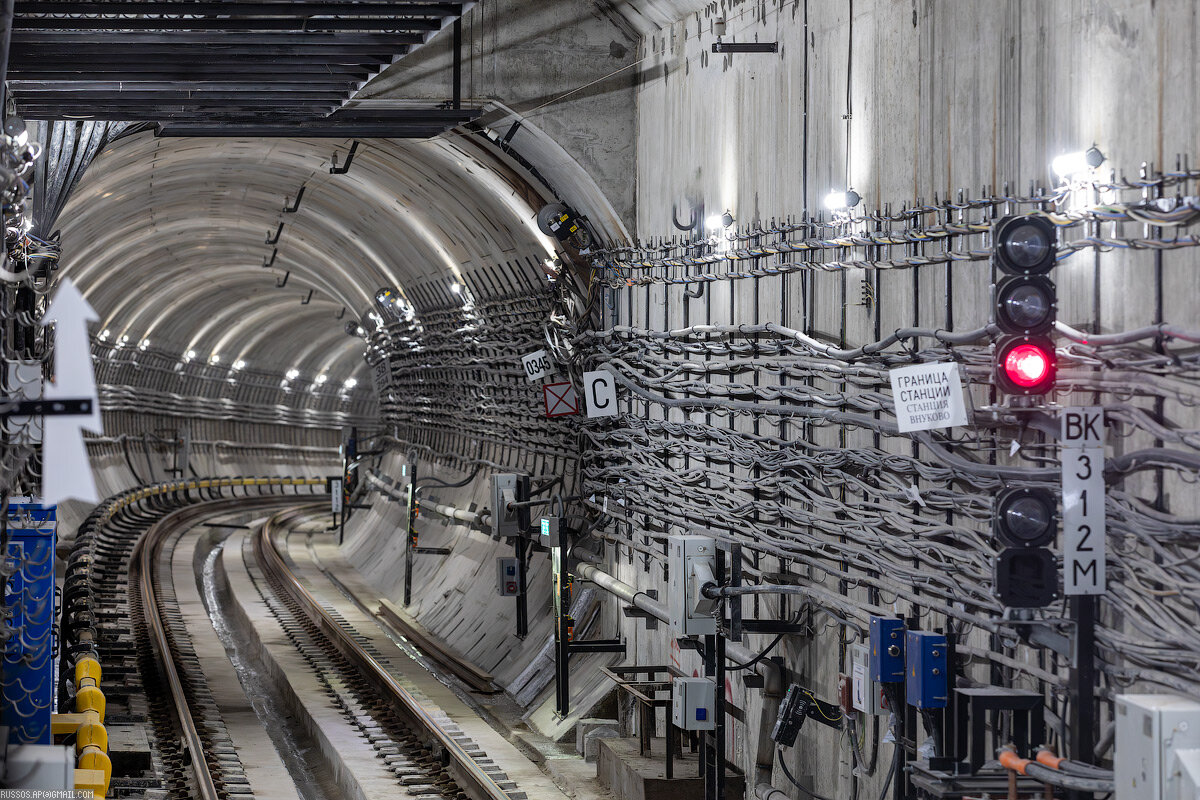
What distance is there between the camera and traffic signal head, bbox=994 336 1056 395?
6.49 meters

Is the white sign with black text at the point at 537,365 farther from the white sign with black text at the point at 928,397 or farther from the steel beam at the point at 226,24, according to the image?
the white sign with black text at the point at 928,397

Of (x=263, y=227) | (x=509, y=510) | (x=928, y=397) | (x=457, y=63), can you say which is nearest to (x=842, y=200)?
(x=928, y=397)

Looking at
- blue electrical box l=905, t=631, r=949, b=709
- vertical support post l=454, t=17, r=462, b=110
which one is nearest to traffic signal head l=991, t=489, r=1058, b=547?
blue electrical box l=905, t=631, r=949, b=709

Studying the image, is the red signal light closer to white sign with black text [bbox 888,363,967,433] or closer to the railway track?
white sign with black text [bbox 888,363,967,433]

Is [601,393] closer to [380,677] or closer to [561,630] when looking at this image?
[561,630]

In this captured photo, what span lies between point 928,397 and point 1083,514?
153 cm

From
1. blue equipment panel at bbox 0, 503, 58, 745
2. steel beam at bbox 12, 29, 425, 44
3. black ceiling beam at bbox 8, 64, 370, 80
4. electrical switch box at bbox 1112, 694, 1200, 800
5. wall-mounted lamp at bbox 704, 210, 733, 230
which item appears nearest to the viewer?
electrical switch box at bbox 1112, 694, 1200, 800

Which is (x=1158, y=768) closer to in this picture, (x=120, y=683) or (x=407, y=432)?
(x=120, y=683)

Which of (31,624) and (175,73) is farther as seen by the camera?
(175,73)

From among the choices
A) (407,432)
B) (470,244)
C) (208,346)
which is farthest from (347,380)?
(470,244)

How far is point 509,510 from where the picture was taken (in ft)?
53.1

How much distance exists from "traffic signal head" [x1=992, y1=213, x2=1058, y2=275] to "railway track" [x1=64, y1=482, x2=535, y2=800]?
6.34 meters

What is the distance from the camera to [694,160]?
1219 cm

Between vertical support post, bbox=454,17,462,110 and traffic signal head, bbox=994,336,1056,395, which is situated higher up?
vertical support post, bbox=454,17,462,110
